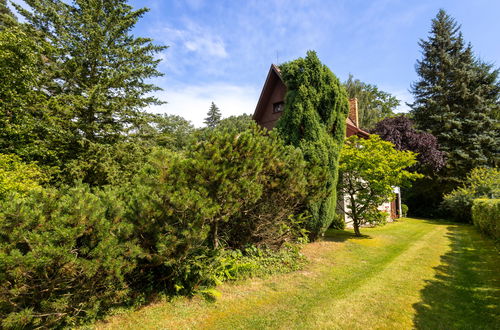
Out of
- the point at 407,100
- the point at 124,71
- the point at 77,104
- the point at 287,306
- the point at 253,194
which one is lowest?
the point at 287,306

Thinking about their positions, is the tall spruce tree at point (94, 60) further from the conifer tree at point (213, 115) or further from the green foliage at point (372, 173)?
the conifer tree at point (213, 115)

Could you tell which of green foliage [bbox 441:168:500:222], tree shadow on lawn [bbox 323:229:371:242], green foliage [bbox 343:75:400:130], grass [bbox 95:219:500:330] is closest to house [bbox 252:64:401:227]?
tree shadow on lawn [bbox 323:229:371:242]

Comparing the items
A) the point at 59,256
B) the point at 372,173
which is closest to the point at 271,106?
the point at 372,173

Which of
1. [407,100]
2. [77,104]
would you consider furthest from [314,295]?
[407,100]

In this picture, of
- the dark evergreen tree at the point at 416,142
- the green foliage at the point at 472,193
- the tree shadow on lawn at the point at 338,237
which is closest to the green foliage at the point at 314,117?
the tree shadow on lawn at the point at 338,237

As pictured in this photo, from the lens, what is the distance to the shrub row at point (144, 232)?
2688mm

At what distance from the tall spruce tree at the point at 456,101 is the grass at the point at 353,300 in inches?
746

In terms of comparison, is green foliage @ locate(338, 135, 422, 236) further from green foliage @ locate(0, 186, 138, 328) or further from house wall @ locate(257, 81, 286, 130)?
green foliage @ locate(0, 186, 138, 328)

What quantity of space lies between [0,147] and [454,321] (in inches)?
594

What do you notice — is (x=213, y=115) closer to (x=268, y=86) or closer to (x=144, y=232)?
(x=268, y=86)

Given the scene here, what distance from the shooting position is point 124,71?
46.8ft

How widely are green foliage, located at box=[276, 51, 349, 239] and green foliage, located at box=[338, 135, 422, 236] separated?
1.40 metres

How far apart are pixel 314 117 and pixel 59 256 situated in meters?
7.90

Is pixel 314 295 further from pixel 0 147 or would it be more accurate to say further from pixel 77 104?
pixel 77 104
